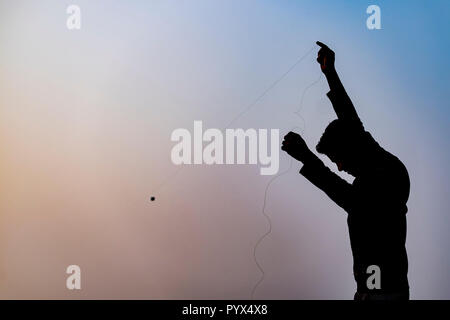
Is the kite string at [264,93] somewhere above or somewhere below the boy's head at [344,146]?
above

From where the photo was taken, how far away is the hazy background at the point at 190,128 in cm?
171

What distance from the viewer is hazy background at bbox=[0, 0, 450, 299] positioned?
171cm

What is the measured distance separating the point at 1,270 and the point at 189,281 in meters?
0.80

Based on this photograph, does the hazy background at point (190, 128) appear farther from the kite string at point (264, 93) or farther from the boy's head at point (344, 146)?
the boy's head at point (344, 146)

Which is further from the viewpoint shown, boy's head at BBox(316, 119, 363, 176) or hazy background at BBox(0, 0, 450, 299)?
hazy background at BBox(0, 0, 450, 299)

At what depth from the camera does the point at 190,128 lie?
1.73 metres

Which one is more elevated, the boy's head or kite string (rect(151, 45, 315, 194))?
kite string (rect(151, 45, 315, 194))

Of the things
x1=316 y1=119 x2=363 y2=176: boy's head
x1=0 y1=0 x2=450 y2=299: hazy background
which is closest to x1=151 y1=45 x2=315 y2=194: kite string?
x1=0 y1=0 x2=450 y2=299: hazy background

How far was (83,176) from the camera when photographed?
1.73 metres

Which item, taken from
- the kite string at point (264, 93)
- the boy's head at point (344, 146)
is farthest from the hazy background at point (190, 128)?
the boy's head at point (344, 146)

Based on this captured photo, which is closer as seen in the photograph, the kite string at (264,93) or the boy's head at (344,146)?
the boy's head at (344,146)

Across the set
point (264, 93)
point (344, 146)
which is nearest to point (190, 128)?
point (264, 93)

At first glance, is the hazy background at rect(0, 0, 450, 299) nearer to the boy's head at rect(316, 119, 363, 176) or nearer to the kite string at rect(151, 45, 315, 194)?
the kite string at rect(151, 45, 315, 194)
